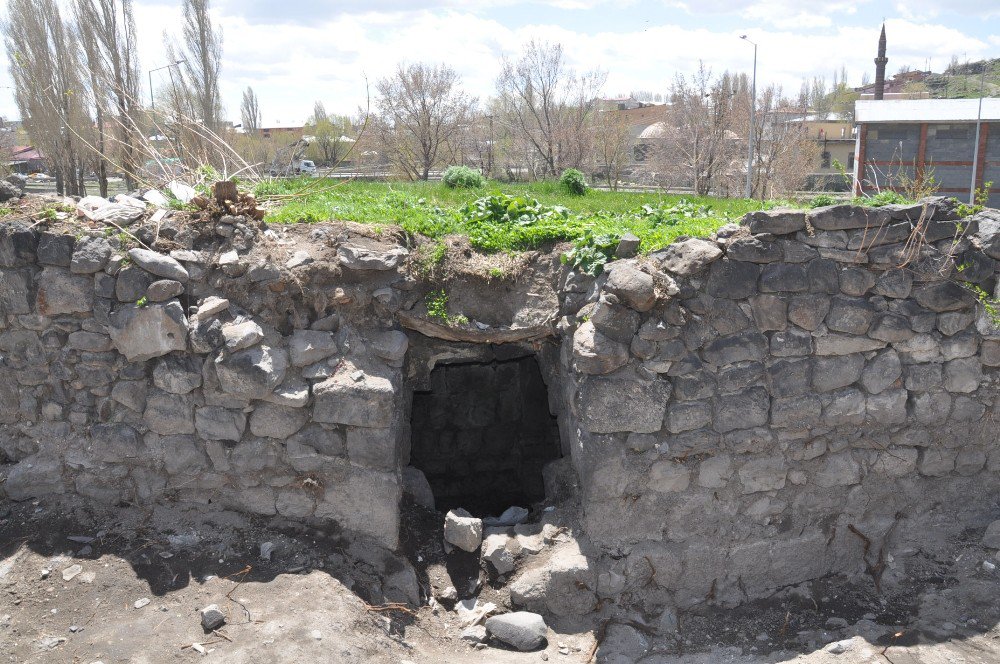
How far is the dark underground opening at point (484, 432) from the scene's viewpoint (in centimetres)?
736

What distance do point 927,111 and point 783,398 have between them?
78.5 ft

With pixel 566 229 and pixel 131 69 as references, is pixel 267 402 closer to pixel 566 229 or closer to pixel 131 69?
pixel 566 229

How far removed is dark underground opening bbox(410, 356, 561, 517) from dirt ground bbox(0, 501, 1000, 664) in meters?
1.87

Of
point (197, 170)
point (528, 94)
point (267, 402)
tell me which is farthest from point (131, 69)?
point (267, 402)

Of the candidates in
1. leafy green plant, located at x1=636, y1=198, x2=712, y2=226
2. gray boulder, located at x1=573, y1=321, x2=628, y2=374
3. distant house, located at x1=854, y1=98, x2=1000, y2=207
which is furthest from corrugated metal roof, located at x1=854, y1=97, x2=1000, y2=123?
gray boulder, located at x1=573, y1=321, x2=628, y2=374

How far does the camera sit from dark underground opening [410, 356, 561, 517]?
7.36 m

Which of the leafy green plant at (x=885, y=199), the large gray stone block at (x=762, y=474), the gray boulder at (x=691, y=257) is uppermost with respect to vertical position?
the leafy green plant at (x=885, y=199)

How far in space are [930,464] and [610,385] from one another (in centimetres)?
240

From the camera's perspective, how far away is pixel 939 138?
80.2ft

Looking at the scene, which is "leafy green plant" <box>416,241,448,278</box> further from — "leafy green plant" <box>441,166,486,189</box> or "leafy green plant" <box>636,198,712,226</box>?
"leafy green plant" <box>441,166,486,189</box>

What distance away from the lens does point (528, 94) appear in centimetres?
2370

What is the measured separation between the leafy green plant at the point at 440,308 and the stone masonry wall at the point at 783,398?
0.75 metres

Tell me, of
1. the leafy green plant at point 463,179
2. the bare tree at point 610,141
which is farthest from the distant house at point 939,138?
the leafy green plant at point 463,179

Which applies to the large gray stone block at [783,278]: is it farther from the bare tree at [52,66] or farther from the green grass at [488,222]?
the bare tree at [52,66]
